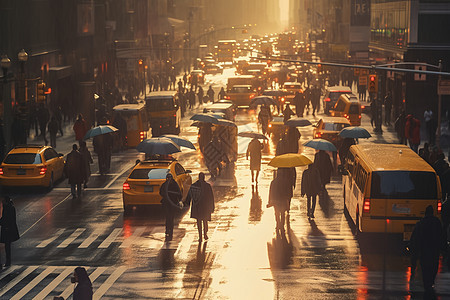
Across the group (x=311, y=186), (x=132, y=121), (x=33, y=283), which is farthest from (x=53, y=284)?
(x=132, y=121)

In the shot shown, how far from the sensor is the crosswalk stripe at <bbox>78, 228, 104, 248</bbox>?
20919mm

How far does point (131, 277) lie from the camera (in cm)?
1778

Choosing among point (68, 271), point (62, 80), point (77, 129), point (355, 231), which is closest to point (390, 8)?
point (62, 80)

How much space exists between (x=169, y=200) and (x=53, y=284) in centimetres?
506

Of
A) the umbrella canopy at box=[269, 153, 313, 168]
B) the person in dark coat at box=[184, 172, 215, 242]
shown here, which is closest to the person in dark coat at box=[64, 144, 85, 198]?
the umbrella canopy at box=[269, 153, 313, 168]

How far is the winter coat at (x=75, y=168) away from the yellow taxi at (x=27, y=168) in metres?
1.39

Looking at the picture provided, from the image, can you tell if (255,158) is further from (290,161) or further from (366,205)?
(366,205)

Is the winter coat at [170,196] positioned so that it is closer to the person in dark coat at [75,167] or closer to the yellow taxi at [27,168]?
the person in dark coat at [75,167]

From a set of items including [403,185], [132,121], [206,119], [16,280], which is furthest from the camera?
[132,121]

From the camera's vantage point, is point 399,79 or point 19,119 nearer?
point 19,119

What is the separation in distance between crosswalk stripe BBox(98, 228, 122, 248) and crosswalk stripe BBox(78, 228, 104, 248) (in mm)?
307

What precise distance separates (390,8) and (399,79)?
26.7 ft

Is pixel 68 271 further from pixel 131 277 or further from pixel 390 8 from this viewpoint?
pixel 390 8

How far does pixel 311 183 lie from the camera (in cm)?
2370
